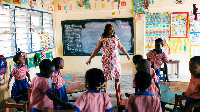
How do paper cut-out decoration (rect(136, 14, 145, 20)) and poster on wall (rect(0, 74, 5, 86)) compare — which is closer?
poster on wall (rect(0, 74, 5, 86))

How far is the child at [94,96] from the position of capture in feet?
5.99

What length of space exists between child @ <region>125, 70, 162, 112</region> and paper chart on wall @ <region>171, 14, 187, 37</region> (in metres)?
5.14

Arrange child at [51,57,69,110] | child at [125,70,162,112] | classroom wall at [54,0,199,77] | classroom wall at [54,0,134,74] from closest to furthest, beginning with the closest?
child at [125,70,162,112]
child at [51,57,69,110]
classroom wall at [54,0,199,77]
classroom wall at [54,0,134,74]

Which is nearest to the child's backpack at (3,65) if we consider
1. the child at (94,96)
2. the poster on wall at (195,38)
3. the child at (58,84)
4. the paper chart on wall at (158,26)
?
the child at (58,84)

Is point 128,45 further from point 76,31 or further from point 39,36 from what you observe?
point 39,36

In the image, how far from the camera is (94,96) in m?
1.85

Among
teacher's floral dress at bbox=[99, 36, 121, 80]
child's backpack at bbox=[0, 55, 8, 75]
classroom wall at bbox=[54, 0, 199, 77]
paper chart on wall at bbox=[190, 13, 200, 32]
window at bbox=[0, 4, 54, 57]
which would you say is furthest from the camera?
classroom wall at bbox=[54, 0, 199, 77]

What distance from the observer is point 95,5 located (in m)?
6.95

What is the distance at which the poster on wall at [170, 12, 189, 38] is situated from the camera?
6.45 metres

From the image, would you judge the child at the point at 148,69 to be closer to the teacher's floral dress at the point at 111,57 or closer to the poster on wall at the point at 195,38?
the teacher's floral dress at the point at 111,57

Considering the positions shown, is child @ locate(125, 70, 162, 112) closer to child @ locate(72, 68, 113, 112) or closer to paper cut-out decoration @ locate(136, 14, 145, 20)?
child @ locate(72, 68, 113, 112)

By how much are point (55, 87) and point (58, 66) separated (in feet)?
0.92

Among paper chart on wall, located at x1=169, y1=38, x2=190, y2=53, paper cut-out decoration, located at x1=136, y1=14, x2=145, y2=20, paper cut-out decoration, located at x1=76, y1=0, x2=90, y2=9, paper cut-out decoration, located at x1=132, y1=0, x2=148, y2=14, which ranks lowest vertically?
paper chart on wall, located at x1=169, y1=38, x2=190, y2=53

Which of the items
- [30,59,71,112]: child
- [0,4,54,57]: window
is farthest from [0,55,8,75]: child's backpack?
[30,59,71,112]: child
